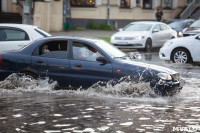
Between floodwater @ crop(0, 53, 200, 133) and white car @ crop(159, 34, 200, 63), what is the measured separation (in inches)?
241

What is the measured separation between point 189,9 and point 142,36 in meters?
21.7

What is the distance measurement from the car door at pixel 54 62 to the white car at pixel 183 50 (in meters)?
8.38

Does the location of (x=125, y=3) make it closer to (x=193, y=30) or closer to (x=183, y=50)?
(x=193, y=30)

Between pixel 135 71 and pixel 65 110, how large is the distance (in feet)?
7.10

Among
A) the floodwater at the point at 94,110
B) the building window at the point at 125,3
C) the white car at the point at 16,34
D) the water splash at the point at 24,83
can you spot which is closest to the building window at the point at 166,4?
the building window at the point at 125,3

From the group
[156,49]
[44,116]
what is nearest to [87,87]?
[44,116]

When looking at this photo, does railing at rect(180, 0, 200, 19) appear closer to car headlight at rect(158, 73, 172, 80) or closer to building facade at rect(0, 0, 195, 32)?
building facade at rect(0, 0, 195, 32)

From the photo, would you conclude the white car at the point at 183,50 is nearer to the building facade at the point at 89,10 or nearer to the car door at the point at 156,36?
the car door at the point at 156,36

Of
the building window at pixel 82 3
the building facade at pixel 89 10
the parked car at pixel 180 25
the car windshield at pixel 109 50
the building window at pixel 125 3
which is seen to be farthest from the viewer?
the building window at pixel 125 3

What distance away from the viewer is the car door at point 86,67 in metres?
11.5

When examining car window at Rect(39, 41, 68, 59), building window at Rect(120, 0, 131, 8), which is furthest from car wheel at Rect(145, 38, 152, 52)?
building window at Rect(120, 0, 131, 8)

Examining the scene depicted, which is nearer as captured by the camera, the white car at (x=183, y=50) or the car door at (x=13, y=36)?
the car door at (x=13, y=36)

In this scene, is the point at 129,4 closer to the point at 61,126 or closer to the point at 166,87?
the point at 166,87

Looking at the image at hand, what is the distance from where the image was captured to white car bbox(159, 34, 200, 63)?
19.3 metres
